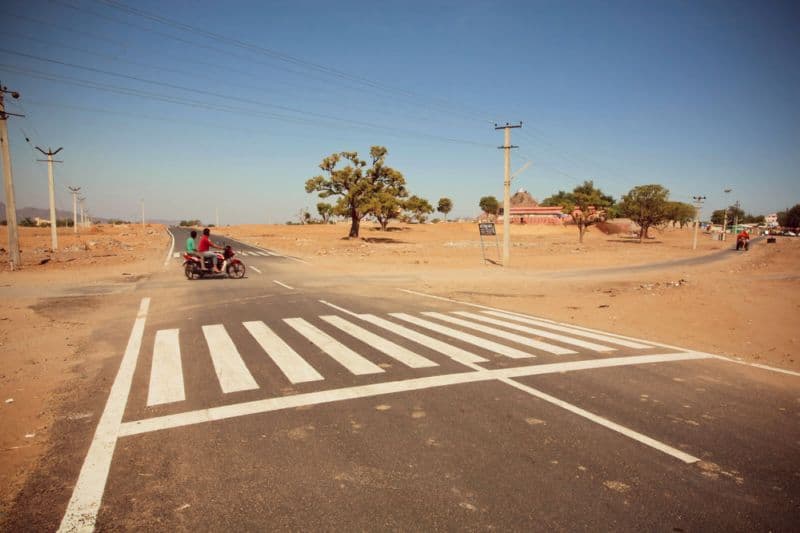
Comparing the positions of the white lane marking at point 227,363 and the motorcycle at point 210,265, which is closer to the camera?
the white lane marking at point 227,363


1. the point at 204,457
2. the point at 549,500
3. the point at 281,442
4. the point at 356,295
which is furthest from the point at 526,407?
the point at 356,295

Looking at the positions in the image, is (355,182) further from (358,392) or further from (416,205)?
(358,392)

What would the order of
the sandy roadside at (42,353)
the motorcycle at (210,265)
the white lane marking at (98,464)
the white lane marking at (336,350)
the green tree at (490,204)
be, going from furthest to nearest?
the green tree at (490,204) → the motorcycle at (210,265) → the white lane marking at (336,350) → the sandy roadside at (42,353) → the white lane marking at (98,464)

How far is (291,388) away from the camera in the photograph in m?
5.42

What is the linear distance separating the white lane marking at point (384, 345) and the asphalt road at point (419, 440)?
0.06m

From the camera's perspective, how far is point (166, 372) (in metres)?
6.05

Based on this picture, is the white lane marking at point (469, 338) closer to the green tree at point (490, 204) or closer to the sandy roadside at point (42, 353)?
the sandy roadside at point (42, 353)

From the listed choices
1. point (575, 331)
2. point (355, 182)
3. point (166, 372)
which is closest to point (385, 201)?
point (355, 182)

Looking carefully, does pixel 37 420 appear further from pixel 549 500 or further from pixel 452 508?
pixel 549 500

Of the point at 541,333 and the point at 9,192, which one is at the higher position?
the point at 9,192

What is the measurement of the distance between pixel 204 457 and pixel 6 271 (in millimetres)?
22965

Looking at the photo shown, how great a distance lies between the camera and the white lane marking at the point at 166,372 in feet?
17.0

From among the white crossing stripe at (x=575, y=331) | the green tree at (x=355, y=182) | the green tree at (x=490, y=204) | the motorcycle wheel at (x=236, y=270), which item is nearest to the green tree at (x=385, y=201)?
the green tree at (x=355, y=182)

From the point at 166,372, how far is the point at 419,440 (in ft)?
13.7
